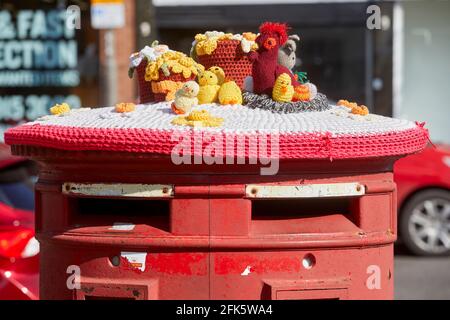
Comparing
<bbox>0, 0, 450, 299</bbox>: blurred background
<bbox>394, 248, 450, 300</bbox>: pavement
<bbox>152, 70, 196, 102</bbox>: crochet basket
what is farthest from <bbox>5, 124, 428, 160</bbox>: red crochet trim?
<bbox>0, 0, 450, 299</bbox>: blurred background

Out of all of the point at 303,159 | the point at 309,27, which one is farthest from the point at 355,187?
the point at 309,27

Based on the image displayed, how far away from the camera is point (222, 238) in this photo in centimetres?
263

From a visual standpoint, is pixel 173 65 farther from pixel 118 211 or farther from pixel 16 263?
pixel 16 263

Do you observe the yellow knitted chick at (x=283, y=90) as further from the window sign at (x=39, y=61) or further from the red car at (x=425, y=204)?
the window sign at (x=39, y=61)

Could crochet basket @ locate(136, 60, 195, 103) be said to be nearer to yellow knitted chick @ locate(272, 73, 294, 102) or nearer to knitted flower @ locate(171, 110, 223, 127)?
yellow knitted chick @ locate(272, 73, 294, 102)

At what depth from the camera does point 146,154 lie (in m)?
2.61

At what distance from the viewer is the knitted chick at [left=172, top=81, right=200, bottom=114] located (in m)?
2.88

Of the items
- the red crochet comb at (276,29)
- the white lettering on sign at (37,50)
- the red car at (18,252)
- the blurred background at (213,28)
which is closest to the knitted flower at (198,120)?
the red crochet comb at (276,29)

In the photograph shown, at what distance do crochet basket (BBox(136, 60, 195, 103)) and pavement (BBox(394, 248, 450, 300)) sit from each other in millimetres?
4020

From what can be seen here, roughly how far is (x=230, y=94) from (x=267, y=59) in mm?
185

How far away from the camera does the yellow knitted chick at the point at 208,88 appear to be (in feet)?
10.1

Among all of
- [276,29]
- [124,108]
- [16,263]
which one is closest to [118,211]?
[124,108]
